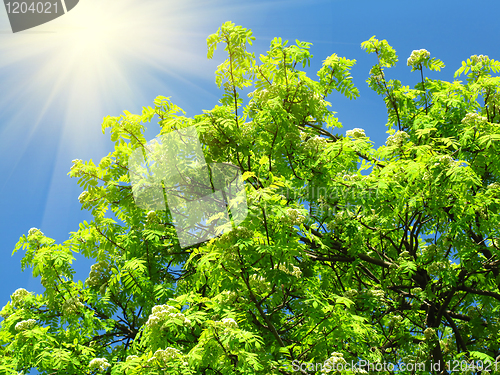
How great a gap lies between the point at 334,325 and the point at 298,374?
0.95 meters

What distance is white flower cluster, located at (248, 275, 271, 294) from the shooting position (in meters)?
5.93

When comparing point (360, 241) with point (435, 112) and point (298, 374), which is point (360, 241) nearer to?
point (298, 374)

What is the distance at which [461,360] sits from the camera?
700 cm

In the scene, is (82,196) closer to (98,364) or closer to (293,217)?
(98,364)

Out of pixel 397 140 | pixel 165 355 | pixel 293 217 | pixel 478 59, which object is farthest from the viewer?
pixel 478 59

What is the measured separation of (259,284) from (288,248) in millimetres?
1217

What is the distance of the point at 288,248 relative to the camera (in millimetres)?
5129

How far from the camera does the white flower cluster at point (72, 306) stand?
7504 mm

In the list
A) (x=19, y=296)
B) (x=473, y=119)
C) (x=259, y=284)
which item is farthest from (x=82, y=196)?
(x=473, y=119)

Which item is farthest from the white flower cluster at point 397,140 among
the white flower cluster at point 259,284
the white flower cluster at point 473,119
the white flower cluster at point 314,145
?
the white flower cluster at point 259,284

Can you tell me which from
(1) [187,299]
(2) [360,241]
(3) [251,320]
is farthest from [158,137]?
(2) [360,241]
